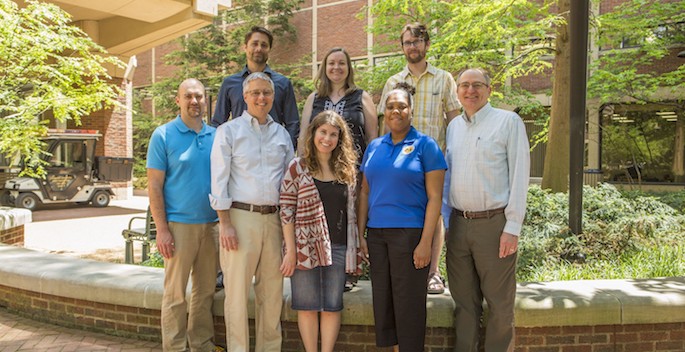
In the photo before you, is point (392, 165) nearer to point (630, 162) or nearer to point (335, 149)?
point (335, 149)

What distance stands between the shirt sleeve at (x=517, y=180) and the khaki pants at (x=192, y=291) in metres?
2.07

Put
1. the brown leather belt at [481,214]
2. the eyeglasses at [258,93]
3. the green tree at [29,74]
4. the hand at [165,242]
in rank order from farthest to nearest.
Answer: the green tree at [29,74] < the hand at [165,242] < the eyeglasses at [258,93] < the brown leather belt at [481,214]

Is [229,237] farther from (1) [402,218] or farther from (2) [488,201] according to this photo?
(2) [488,201]

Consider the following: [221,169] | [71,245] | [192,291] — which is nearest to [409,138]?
[221,169]

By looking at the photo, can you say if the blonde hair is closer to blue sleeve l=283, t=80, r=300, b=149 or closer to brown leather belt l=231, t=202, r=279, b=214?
brown leather belt l=231, t=202, r=279, b=214

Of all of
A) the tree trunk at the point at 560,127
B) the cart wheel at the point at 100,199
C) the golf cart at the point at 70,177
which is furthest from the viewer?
the cart wheel at the point at 100,199

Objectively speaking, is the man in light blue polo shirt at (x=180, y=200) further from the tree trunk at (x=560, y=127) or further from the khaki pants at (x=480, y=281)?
the tree trunk at (x=560, y=127)

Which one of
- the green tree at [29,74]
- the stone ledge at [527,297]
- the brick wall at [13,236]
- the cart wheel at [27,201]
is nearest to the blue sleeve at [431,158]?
the stone ledge at [527,297]

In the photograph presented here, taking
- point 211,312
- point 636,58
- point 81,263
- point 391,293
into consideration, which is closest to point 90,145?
point 81,263

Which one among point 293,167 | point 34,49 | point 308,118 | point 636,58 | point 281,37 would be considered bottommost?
point 293,167

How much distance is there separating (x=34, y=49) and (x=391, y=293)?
7194mm

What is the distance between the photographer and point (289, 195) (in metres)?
3.47

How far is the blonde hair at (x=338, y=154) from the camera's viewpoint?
3471mm

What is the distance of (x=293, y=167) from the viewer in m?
3.48
